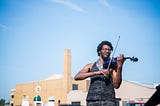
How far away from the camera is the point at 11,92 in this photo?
6375cm

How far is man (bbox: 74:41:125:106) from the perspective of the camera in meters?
3.31

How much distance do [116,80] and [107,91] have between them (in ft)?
0.57

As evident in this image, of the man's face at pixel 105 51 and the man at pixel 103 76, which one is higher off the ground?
the man's face at pixel 105 51

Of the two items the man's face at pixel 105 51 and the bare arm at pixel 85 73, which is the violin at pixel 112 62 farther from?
the bare arm at pixel 85 73

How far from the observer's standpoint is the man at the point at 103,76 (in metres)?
3.31

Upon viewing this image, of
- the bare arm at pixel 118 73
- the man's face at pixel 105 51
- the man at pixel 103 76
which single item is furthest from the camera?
the man's face at pixel 105 51

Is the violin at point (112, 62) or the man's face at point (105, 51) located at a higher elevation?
the man's face at point (105, 51)

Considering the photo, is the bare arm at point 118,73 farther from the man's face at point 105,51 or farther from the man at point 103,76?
the man's face at point 105,51

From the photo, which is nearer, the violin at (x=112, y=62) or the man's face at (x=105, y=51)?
the violin at (x=112, y=62)

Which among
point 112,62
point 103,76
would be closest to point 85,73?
point 103,76

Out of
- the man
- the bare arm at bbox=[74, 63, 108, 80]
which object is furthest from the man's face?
the bare arm at bbox=[74, 63, 108, 80]

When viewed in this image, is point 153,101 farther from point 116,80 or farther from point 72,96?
point 72,96

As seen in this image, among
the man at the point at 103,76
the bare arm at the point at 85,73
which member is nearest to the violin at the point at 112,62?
the man at the point at 103,76

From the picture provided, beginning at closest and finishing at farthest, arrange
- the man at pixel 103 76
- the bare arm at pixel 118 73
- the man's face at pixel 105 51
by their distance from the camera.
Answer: the bare arm at pixel 118 73, the man at pixel 103 76, the man's face at pixel 105 51
